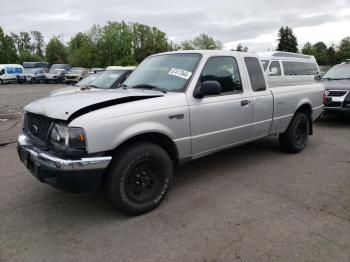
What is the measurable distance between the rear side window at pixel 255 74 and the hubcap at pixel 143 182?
2.22 m

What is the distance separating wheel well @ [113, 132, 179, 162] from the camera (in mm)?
3768

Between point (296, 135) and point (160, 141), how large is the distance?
3.29m

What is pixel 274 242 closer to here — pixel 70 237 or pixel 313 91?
pixel 70 237

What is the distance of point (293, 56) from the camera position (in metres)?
14.1

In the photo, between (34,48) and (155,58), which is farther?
(34,48)

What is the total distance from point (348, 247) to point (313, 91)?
3895 millimetres

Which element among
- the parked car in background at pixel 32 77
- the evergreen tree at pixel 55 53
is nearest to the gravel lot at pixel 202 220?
the parked car in background at pixel 32 77

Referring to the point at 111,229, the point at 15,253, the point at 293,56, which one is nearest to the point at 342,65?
the point at 293,56

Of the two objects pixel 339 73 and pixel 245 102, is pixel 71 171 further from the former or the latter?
pixel 339 73

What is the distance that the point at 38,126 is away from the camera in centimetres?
390

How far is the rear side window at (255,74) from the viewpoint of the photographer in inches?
205

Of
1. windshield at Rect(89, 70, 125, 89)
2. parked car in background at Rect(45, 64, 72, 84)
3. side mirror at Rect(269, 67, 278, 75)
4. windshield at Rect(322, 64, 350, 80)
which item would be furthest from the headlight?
parked car in background at Rect(45, 64, 72, 84)

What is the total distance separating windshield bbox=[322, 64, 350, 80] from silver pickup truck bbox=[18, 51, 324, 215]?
18.5 ft

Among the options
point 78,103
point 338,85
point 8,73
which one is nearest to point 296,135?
point 338,85
